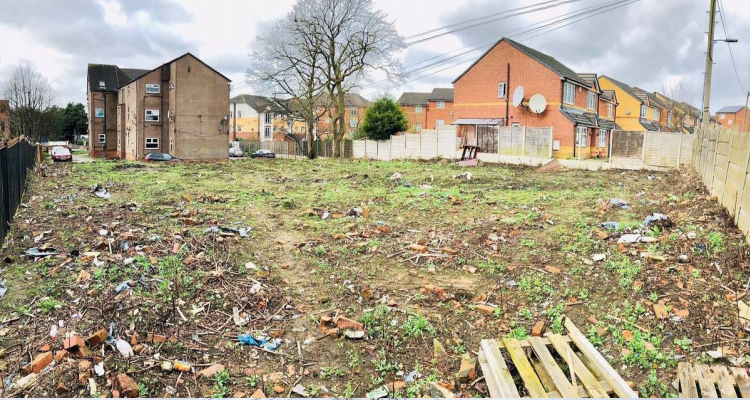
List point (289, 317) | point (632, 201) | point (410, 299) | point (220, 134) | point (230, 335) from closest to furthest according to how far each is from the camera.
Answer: point (230, 335) → point (289, 317) → point (410, 299) → point (632, 201) → point (220, 134)

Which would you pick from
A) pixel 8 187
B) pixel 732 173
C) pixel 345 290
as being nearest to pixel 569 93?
pixel 732 173

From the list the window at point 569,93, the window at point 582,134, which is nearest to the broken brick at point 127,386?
the window at point 582,134

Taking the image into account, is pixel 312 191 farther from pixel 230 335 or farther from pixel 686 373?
pixel 686 373

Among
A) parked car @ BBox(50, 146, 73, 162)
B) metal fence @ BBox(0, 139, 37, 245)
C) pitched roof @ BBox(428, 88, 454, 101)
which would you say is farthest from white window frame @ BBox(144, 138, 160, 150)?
pitched roof @ BBox(428, 88, 454, 101)

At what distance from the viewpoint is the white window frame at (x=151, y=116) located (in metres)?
36.2

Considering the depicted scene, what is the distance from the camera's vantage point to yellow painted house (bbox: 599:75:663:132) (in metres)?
50.9

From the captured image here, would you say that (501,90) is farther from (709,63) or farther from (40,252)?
(40,252)

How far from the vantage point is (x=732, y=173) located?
27.2 feet

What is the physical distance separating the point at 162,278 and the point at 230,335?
155cm

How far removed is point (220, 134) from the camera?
118 ft

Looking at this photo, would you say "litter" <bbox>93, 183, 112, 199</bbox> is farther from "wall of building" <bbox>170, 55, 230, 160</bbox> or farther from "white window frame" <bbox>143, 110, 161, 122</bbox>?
"white window frame" <bbox>143, 110, 161, 122</bbox>

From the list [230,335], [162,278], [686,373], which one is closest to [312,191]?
[162,278]

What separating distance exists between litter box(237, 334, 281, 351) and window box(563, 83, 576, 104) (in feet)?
106

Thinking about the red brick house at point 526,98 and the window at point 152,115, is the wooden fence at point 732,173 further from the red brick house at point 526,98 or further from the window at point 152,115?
the window at point 152,115
